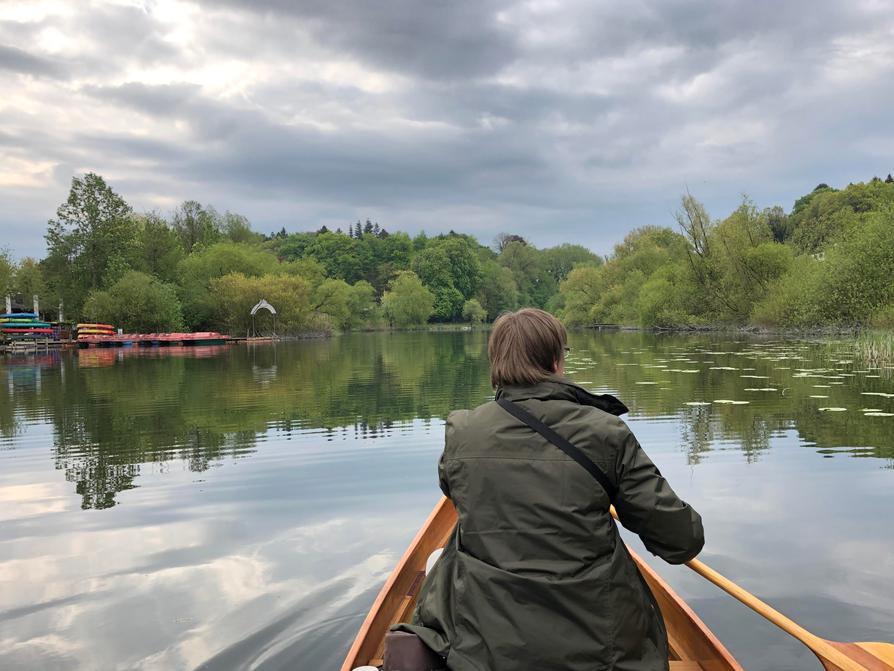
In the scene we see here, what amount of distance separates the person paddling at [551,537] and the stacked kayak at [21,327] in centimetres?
5032

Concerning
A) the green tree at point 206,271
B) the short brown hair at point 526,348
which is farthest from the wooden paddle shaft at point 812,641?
the green tree at point 206,271

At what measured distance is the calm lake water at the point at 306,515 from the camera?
415 cm

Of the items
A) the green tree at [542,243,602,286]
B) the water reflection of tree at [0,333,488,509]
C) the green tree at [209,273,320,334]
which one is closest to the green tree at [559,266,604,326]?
the green tree at [209,273,320,334]

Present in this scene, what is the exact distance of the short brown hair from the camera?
7.70 ft

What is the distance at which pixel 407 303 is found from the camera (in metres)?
82.8

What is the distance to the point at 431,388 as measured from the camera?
55.1 feet

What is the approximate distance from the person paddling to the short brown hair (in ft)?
0.19

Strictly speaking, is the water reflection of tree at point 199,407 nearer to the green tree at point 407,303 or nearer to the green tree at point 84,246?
Result: the green tree at point 84,246

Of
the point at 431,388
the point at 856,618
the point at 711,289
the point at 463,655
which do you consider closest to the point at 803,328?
the point at 711,289

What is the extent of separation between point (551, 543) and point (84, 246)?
2317 inches

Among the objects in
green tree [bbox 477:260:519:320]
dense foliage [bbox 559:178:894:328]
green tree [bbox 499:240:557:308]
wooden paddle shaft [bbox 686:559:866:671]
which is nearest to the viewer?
wooden paddle shaft [bbox 686:559:866:671]

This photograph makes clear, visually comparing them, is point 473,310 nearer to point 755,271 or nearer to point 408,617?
point 755,271

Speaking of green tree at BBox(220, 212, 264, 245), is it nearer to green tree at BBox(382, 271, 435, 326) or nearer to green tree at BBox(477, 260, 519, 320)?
green tree at BBox(382, 271, 435, 326)

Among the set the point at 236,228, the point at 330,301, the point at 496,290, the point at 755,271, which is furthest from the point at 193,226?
the point at 755,271
